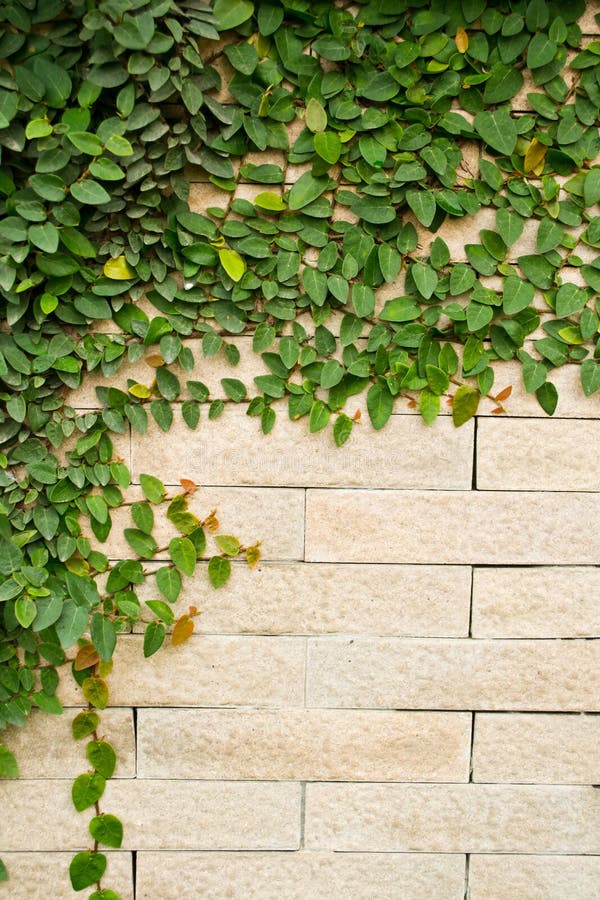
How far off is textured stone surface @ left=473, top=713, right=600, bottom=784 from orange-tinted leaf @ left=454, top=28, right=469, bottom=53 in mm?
1218

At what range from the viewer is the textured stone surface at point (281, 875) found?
1475 mm

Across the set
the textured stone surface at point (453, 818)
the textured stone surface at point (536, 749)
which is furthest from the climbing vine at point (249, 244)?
the textured stone surface at point (536, 749)

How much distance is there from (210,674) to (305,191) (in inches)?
35.8

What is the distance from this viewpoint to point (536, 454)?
1.42m

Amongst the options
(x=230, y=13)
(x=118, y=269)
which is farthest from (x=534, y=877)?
(x=230, y=13)

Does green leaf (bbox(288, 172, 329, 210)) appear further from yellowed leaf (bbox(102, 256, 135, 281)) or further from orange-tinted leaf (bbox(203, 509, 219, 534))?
orange-tinted leaf (bbox(203, 509, 219, 534))

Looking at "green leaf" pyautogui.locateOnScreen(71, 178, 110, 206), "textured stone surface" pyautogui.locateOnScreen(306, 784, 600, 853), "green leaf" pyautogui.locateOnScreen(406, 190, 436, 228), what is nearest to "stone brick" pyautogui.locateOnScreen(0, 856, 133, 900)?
"textured stone surface" pyautogui.locateOnScreen(306, 784, 600, 853)

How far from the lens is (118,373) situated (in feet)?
4.56

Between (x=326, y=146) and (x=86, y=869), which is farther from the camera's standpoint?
(x=86, y=869)

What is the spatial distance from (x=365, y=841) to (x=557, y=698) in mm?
470

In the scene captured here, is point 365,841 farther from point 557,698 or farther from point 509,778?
point 557,698

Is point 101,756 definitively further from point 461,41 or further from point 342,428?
point 461,41

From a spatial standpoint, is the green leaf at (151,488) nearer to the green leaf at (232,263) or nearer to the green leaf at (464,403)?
the green leaf at (232,263)

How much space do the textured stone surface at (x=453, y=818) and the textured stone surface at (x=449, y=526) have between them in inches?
18.3
